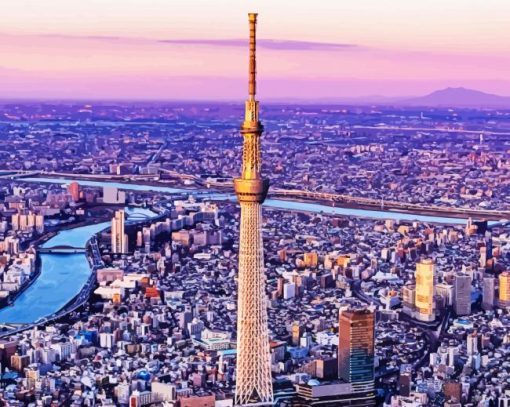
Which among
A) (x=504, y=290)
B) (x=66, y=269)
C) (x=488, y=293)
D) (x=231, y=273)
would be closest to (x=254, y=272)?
(x=488, y=293)

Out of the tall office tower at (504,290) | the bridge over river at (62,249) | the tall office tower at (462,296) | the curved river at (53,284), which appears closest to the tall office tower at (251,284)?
Result: the curved river at (53,284)

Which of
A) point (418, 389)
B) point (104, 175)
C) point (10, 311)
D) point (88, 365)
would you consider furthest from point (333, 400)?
point (104, 175)

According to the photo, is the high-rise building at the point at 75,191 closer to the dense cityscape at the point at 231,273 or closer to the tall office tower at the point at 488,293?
the dense cityscape at the point at 231,273

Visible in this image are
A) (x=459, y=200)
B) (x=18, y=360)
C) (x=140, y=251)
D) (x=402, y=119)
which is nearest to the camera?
(x=18, y=360)

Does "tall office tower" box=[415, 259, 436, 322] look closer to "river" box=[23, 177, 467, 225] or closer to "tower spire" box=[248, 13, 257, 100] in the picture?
"tower spire" box=[248, 13, 257, 100]

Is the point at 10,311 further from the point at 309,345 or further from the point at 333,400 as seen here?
the point at 333,400

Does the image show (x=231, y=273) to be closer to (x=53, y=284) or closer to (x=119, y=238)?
(x=53, y=284)
